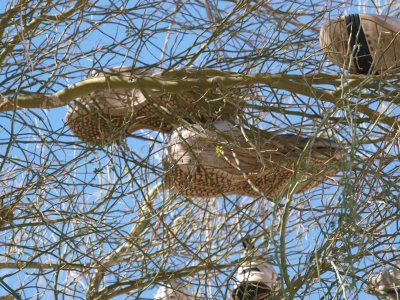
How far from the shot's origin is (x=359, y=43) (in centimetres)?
308

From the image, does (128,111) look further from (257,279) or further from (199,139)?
(257,279)

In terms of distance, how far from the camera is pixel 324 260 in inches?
105

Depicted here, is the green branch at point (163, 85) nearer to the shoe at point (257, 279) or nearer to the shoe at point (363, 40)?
the shoe at point (363, 40)

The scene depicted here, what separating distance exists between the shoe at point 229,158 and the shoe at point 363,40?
0.81ft

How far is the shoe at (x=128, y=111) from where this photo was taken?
3256 mm

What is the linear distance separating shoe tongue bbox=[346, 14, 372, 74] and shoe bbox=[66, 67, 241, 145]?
36cm

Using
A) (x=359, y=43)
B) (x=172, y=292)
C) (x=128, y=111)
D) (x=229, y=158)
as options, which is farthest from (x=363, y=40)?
(x=172, y=292)

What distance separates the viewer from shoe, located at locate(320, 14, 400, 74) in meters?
3.04

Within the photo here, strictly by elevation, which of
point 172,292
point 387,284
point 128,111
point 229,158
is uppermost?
point 128,111

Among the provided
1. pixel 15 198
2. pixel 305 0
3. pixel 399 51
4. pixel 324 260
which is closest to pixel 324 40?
pixel 399 51

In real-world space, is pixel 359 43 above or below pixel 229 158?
above

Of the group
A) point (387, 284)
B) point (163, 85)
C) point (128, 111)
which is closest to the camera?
point (387, 284)

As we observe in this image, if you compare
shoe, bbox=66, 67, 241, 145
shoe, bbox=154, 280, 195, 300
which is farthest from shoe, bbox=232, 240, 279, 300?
shoe, bbox=66, 67, 241, 145

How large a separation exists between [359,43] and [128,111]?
647mm
